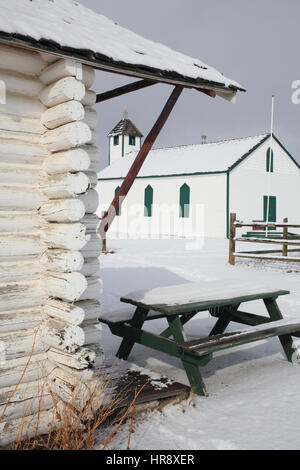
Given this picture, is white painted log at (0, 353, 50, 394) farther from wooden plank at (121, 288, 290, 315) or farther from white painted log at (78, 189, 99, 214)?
white painted log at (78, 189, 99, 214)

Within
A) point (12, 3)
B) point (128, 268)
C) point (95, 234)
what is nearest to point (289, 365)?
point (95, 234)

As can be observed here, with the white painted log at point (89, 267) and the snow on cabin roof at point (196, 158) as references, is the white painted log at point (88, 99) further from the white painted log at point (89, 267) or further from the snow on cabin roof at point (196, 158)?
the snow on cabin roof at point (196, 158)

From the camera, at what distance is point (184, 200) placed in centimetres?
2694

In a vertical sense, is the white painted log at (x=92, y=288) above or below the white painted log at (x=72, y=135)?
below

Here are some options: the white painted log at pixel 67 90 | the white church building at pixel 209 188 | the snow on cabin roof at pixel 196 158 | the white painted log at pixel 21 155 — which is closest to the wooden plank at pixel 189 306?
the white painted log at pixel 21 155

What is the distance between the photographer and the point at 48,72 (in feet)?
14.1

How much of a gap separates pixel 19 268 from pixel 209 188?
72.0 ft

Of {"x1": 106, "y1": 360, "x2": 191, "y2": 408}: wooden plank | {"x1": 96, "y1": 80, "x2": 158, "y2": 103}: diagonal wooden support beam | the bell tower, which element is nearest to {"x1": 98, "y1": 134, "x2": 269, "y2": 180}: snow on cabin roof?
the bell tower

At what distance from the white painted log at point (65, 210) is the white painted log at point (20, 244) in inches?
10.9

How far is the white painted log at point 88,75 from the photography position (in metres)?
4.22

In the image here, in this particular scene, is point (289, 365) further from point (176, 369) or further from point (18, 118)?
point (18, 118)

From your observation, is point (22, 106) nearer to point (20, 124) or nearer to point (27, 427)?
point (20, 124)

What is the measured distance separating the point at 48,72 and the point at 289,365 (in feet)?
A: 14.1

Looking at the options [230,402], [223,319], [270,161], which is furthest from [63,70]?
[270,161]
